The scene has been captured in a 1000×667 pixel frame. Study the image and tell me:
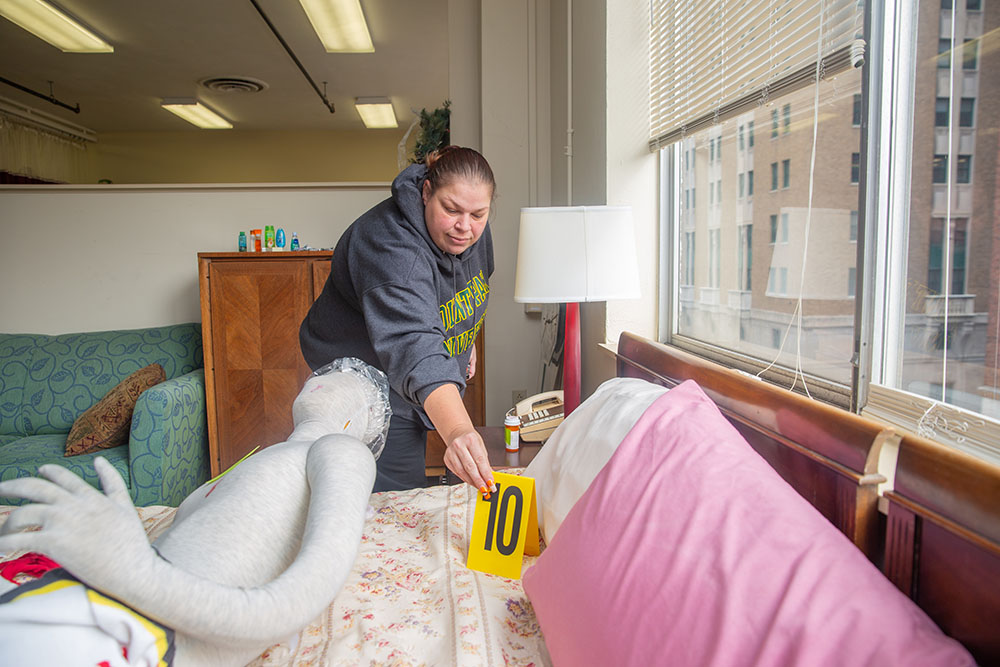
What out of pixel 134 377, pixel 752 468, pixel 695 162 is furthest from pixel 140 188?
pixel 752 468

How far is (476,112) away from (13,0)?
3260 millimetres

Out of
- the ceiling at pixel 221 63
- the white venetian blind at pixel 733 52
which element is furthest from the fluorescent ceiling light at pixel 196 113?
the white venetian blind at pixel 733 52

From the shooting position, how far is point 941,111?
2.99 ft

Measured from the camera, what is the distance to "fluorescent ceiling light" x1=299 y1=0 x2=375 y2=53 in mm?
4148

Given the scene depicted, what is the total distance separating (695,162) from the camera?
1.87 m

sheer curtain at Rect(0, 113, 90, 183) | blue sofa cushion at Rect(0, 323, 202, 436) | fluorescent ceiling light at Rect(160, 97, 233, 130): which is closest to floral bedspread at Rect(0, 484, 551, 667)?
blue sofa cushion at Rect(0, 323, 202, 436)

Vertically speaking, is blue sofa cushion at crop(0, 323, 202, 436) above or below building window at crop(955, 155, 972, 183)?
below

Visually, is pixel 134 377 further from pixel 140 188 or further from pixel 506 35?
pixel 506 35

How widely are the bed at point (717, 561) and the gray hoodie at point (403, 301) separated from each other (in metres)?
0.37

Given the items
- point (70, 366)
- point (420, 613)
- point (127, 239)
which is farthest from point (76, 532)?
point (127, 239)

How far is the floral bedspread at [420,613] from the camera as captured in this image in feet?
2.98

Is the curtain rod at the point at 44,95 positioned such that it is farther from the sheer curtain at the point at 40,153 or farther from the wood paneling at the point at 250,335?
the wood paneling at the point at 250,335

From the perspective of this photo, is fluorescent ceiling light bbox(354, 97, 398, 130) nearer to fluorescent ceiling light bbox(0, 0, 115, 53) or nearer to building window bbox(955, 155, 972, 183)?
fluorescent ceiling light bbox(0, 0, 115, 53)

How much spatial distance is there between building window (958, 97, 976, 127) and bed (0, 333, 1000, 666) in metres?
0.45
